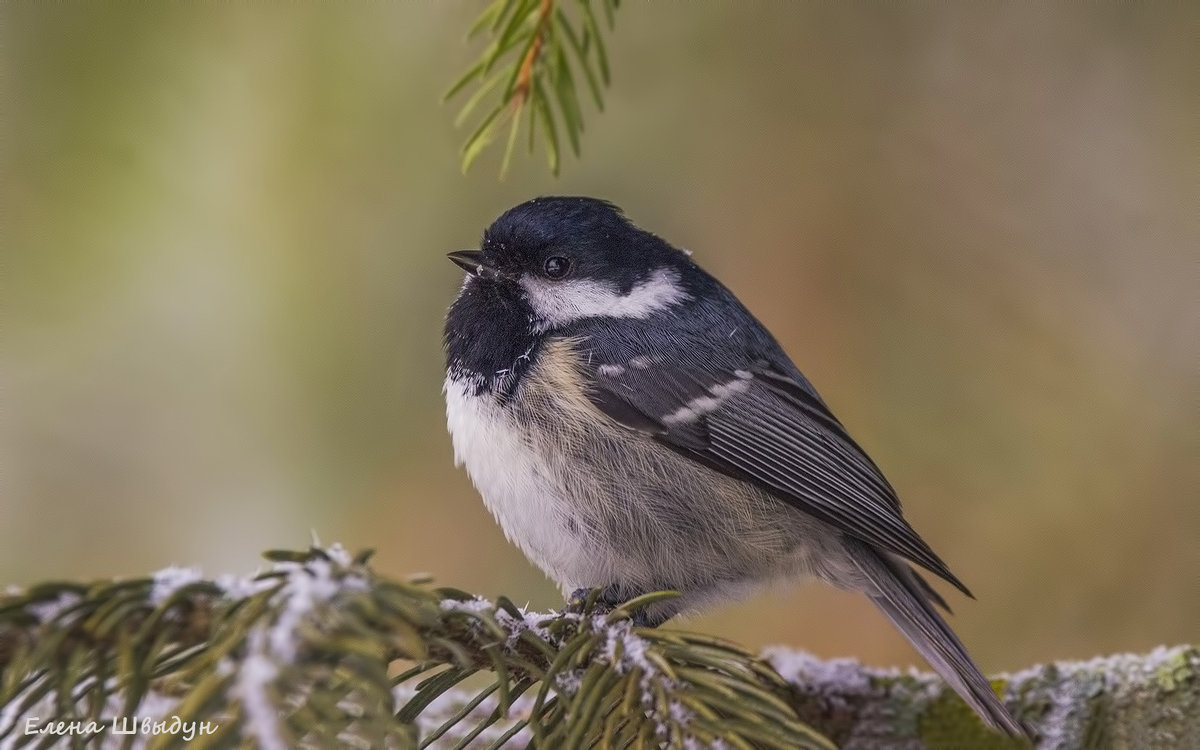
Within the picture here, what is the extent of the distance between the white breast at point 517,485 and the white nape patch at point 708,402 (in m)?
0.24

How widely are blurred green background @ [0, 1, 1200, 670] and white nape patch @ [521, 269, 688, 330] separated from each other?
0.52m

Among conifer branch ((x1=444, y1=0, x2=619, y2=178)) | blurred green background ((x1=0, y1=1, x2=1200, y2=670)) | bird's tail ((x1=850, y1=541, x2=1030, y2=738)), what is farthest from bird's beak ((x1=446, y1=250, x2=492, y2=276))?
bird's tail ((x1=850, y1=541, x2=1030, y2=738))

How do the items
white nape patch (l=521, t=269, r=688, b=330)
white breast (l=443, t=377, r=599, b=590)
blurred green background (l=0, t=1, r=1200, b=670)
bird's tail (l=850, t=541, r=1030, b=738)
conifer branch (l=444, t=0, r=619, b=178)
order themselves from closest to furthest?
1. conifer branch (l=444, t=0, r=619, b=178)
2. bird's tail (l=850, t=541, r=1030, b=738)
3. white breast (l=443, t=377, r=599, b=590)
4. white nape patch (l=521, t=269, r=688, b=330)
5. blurred green background (l=0, t=1, r=1200, b=670)

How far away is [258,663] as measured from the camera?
0.64 m

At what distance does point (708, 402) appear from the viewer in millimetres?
1746

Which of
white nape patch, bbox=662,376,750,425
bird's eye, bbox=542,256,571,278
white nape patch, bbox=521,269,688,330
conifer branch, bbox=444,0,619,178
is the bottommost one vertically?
white nape patch, bbox=662,376,750,425

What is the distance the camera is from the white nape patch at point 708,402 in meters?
Answer: 1.68

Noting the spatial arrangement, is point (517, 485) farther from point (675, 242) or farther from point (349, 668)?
point (675, 242)

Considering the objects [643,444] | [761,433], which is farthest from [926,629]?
[643,444]

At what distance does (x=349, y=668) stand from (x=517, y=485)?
910 millimetres

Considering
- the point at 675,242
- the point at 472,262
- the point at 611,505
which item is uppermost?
the point at 675,242

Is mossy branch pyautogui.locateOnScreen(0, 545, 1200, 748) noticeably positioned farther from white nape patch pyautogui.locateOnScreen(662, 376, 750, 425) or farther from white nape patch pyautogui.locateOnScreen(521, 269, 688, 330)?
white nape patch pyautogui.locateOnScreen(521, 269, 688, 330)

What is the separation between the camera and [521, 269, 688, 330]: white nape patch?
1.81 meters

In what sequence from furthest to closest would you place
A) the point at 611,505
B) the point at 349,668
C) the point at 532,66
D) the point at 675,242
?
the point at 675,242
the point at 611,505
the point at 532,66
the point at 349,668
